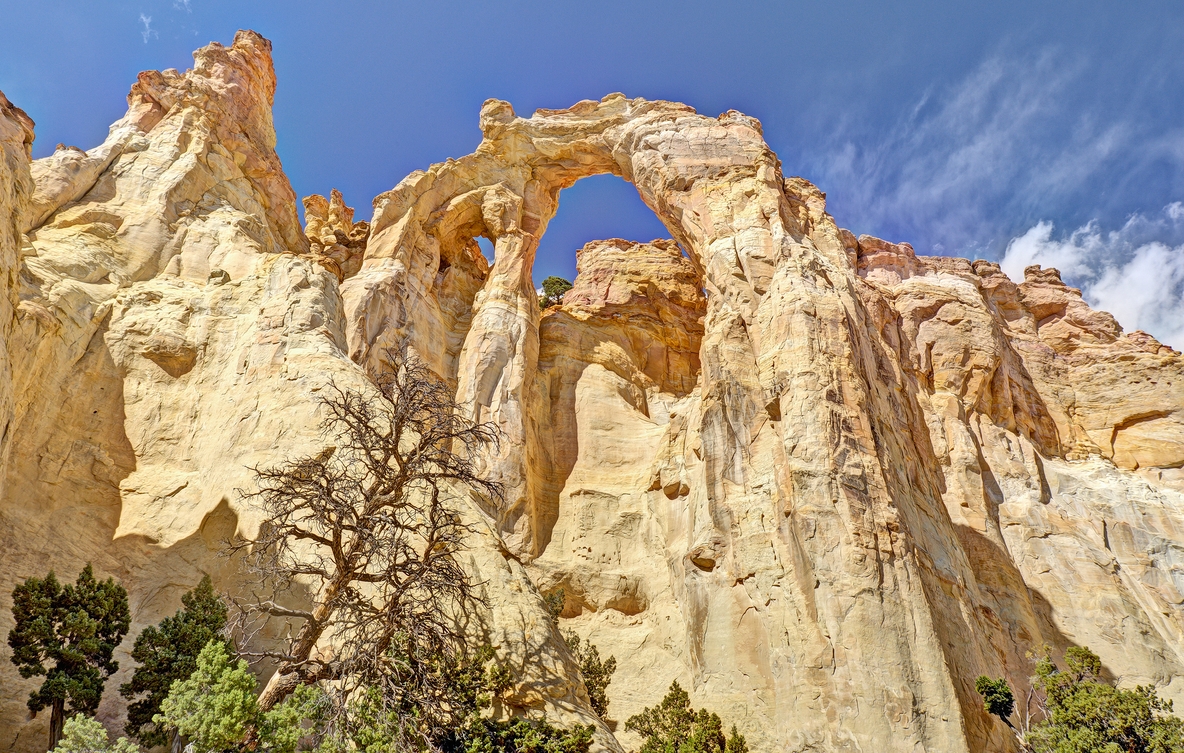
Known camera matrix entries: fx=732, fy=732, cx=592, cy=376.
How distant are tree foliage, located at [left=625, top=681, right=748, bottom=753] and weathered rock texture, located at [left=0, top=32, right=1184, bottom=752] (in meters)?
1.01

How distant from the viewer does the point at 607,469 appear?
2812 cm

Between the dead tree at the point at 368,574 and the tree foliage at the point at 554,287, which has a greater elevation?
the tree foliage at the point at 554,287

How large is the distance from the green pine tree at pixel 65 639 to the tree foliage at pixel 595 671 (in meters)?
9.92

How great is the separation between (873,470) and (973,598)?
5.20 m

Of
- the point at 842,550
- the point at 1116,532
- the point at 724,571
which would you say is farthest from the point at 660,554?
the point at 1116,532

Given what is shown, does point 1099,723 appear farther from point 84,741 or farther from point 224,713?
point 84,741

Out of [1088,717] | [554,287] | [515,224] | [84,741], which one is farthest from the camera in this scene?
[554,287]

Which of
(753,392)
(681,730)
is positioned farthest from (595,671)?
(753,392)

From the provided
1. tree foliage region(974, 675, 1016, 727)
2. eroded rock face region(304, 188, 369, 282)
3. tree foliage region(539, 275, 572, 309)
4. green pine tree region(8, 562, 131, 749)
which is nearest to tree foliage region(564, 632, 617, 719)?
tree foliage region(974, 675, 1016, 727)

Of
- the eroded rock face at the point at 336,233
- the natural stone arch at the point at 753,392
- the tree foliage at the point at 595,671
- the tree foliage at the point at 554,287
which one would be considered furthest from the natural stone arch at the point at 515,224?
the tree foliage at the point at 554,287

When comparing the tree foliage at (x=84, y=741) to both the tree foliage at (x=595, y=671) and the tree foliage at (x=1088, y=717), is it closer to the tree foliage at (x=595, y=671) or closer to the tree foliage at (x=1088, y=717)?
the tree foliage at (x=595, y=671)

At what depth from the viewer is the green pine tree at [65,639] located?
10.9 metres

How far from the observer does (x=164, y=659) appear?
1191 cm

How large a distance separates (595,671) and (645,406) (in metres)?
14.1
